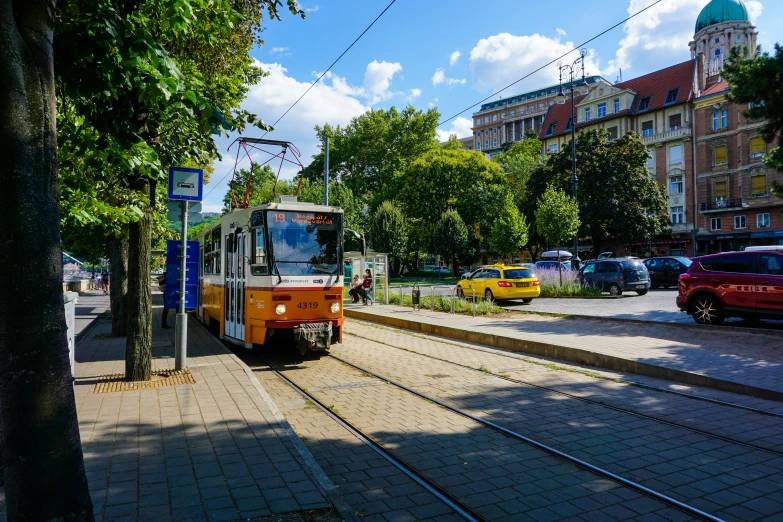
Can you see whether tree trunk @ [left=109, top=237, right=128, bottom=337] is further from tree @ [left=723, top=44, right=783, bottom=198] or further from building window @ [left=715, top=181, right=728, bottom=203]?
building window @ [left=715, top=181, right=728, bottom=203]

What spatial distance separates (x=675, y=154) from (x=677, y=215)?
606cm

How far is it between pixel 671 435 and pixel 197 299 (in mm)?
15188

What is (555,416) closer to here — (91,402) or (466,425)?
(466,425)

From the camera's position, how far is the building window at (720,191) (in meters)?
48.9

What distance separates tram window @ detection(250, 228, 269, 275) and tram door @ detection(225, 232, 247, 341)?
1.77 feet

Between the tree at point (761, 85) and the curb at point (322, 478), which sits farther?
the tree at point (761, 85)

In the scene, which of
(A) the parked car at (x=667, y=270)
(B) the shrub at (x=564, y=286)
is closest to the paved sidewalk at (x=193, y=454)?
(B) the shrub at (x=564, y=286)

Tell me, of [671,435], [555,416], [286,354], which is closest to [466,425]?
[555,416]

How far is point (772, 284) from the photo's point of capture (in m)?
11.7

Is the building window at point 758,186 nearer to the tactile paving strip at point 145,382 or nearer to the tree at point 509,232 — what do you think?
the tree at point 509,232

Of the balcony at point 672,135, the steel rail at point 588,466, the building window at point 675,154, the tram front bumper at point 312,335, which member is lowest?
the steel rail at point 588,466

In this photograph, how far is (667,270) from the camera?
91.7 feet

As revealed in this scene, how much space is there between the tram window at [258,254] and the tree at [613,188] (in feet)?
122

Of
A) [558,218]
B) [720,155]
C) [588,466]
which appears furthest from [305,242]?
[720,155]
